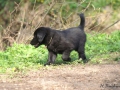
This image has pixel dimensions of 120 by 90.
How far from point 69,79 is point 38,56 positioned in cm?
325

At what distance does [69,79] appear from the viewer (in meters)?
7.41

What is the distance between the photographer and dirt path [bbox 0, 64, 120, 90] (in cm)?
680

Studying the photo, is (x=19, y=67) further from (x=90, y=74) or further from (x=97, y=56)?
(x=97, y=56)

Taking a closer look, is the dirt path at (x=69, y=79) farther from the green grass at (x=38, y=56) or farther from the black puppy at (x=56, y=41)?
the black puppy at (x=56, y=41)

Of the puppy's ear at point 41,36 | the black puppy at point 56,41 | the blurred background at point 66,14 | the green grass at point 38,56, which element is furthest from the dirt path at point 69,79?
the blurred background at point 66,14

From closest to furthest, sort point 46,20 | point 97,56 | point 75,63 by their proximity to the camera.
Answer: point 75,63, point 97,56, point 46,20

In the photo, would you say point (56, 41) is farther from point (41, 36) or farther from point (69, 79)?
point (69, 79)

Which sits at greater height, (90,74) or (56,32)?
(56,32)

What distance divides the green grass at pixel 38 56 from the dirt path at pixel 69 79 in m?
0.66

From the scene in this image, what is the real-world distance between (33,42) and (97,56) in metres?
1.80

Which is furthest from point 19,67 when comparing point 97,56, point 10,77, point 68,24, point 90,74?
point 68,24

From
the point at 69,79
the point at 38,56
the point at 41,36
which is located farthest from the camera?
the point at 38,56

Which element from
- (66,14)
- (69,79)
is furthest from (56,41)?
(66,14)

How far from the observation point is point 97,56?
10273mm
